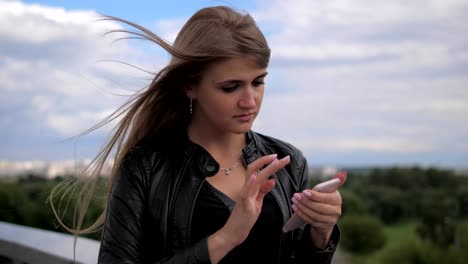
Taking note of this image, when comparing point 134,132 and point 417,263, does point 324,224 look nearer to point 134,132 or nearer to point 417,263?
point 134,132

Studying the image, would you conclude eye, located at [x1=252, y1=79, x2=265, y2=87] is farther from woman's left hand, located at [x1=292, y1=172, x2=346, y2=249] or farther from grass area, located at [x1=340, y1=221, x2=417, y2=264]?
grass area, located at [x1=340, y1=221, x2=417, y2=264]

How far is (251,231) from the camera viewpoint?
186 cm

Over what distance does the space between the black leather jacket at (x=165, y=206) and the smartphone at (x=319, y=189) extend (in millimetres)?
117

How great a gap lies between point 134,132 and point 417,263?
27615 millimetres

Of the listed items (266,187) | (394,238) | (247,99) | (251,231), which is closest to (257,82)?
(247,99)

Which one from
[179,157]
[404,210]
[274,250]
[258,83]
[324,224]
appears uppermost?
[258,83]

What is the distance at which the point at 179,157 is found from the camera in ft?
6.31

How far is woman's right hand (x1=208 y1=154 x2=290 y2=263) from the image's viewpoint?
5.28 feet

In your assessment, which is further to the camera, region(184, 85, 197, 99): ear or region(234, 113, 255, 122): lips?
region(184, 85, 197, 99): ear

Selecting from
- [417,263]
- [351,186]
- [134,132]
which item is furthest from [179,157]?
[351,186]

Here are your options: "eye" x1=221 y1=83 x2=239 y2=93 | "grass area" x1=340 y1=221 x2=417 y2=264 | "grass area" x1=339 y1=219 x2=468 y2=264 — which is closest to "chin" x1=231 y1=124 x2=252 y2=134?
"eye" x1=221 y1=83 x2=239 y2=93

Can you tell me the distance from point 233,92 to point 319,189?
36 centimetres

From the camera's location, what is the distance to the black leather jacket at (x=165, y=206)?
1.78 m

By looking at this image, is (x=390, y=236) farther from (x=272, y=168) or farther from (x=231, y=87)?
(x=272, y=168)
